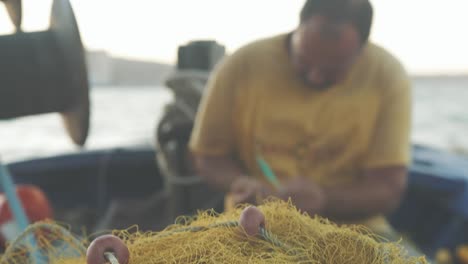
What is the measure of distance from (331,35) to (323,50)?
38mm

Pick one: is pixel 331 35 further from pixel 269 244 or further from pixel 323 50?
pixel 269 244

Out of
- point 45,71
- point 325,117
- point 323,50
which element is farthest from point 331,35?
point 45,71

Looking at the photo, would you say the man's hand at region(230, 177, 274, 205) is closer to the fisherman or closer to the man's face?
the fisherman

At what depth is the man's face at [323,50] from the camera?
994 mm

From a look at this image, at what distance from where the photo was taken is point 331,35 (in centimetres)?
100

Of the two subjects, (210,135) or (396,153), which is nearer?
(396,153)

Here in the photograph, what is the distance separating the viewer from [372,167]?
1.14m

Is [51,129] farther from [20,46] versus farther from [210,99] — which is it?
[20,46]

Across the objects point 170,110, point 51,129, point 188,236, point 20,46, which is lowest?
point 51,129

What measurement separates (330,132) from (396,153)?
18cm

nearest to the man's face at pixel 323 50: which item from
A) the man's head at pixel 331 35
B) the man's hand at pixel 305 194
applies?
the man's head at pixel 331 35

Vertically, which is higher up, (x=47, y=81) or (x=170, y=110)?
(x=47, y=81)

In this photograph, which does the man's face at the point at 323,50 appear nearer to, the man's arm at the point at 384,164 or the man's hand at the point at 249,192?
the man's arm at the point at 384,164

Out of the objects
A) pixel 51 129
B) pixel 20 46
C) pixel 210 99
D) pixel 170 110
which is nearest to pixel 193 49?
pixel 170 110
